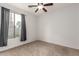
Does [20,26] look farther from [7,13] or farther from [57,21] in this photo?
[57,21]

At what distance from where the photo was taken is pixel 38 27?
5.27 m

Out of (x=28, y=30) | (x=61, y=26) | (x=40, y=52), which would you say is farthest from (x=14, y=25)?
(x=61, y=26)

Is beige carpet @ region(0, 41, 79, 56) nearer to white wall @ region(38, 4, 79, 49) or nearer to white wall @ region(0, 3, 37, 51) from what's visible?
white wall @ region(0, 3, 37, 51)

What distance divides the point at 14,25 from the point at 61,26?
2666 millimetres

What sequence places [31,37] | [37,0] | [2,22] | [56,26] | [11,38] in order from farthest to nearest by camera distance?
[31,37] < [56,26] < [11,38] < [2,22] < [37,0]

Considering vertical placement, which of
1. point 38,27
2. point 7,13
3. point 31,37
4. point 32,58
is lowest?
point 31,37

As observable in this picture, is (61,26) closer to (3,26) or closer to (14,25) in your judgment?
(14,25)

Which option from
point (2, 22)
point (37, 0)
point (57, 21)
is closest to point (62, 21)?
point (57, 21)

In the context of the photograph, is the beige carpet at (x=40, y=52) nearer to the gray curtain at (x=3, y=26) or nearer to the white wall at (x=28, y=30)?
the white wall at (x=28, y=30)

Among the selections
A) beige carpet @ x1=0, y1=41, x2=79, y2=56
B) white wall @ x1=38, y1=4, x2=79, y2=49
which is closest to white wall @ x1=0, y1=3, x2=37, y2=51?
beige carpet @ x1=0, y1=41, x2=79, y2=56

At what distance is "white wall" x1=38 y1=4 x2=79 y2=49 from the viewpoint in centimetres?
349

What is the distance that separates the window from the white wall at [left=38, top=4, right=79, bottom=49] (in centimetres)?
174

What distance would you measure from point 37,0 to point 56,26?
3.96 m

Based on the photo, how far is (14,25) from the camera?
3.71 meters
